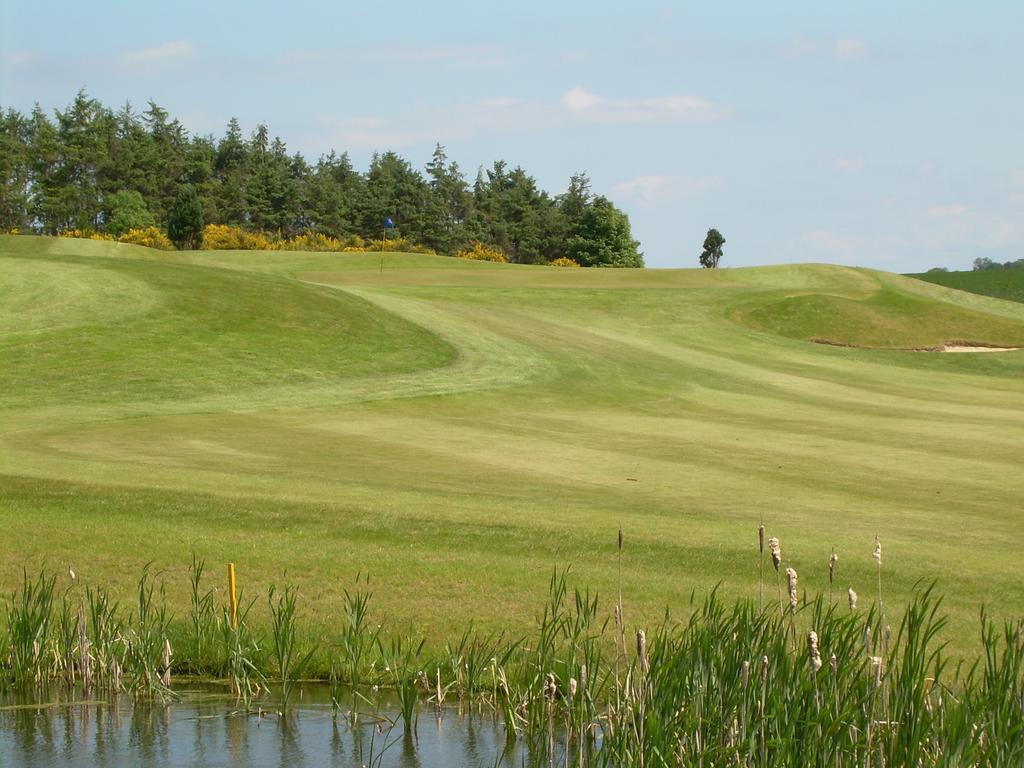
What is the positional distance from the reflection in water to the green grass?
82038mm

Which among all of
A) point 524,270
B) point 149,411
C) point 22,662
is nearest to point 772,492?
point 22,662

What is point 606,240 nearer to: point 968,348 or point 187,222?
point 187,222

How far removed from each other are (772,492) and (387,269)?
153 feet

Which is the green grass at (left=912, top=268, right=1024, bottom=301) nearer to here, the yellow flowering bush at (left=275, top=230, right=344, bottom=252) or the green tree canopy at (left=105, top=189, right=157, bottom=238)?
the yellow flowering bush at (left=275, top=230, right=344, bottom=252)

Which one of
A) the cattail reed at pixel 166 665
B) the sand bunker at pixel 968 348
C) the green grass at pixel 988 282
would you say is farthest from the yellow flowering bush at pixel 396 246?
the cattail reed at pixel 166 665

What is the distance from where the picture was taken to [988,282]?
9225 cm

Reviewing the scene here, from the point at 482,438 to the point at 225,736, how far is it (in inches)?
582

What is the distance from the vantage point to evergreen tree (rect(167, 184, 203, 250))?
8956 centimetres

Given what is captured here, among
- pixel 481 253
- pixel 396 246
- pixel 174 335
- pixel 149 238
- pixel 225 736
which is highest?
pixel 396 246

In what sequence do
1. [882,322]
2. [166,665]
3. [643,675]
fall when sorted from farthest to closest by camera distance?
[882,322] → [166,665] → [643,675]

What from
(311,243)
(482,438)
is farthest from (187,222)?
(482,438)

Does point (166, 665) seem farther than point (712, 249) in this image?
No

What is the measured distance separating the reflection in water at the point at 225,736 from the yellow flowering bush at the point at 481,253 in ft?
339

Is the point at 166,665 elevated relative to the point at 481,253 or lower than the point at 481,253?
lower
